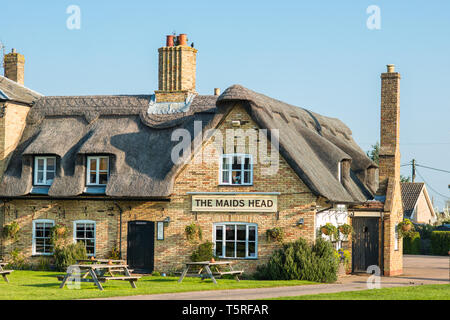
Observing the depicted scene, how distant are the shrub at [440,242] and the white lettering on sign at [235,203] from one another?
24.0 meters

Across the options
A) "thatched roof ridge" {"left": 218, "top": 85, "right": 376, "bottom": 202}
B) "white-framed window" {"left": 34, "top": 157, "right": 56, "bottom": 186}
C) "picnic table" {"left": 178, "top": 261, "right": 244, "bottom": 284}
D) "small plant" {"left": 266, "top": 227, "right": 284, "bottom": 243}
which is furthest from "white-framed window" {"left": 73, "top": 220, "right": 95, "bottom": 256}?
"thatched roof ridge" {"left": 218, "top": 85, "right": 376, "bottom": 202}

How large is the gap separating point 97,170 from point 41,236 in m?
3.46

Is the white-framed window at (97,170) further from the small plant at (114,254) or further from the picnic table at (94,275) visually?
the picnic table at (94,275)

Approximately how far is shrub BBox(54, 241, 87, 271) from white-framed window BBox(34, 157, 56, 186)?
2895 millimetres

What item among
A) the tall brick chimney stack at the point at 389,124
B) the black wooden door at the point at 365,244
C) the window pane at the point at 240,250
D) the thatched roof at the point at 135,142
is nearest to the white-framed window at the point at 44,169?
the thatched roof at the point at 135,142

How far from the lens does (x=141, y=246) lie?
96.9 ft

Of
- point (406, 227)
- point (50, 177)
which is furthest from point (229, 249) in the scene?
point (406, 227)

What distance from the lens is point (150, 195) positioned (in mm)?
28672

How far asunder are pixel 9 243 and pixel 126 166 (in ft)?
18.8

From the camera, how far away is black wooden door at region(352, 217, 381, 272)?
3244 cm

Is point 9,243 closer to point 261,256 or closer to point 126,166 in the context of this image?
point 126,166

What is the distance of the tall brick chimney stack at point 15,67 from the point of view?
120 feet

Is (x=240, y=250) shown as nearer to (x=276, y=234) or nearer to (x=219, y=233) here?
(x=219, y=233)
